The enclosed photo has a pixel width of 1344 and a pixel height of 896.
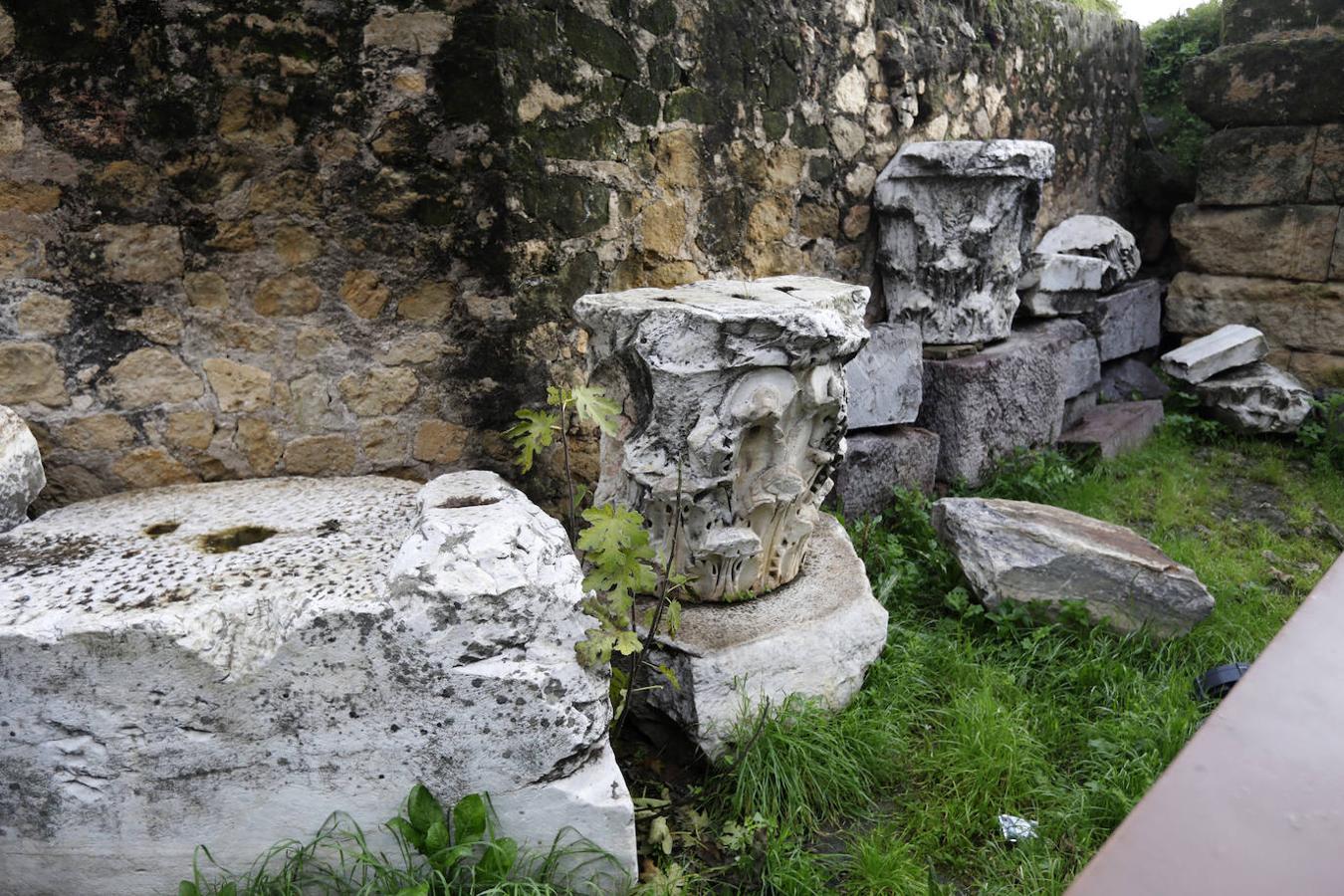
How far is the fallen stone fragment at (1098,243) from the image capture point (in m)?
5.49

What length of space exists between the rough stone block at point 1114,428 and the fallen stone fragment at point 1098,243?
715 mm

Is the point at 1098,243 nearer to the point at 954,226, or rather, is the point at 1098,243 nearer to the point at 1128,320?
the point at 1128,320

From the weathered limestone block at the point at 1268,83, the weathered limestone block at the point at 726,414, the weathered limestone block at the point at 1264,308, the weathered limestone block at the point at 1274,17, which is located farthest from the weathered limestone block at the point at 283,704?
the weathered limestone block at the point at 1274,17

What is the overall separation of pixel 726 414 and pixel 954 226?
2.32m

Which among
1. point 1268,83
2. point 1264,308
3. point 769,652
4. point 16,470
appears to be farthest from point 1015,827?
point 1268,83

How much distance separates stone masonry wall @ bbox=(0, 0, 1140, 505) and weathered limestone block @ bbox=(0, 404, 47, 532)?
21 cm

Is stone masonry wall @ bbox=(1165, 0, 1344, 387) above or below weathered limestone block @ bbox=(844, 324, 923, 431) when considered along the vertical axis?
above

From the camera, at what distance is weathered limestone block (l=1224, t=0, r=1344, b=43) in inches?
213

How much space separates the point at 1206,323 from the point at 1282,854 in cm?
628

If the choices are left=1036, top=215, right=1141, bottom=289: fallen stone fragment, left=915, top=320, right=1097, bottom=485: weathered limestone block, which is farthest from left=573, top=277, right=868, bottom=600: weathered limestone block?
→ left=1036, top=215, right=1141, bottom=289: fallen stone fragment

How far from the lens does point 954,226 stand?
431cm

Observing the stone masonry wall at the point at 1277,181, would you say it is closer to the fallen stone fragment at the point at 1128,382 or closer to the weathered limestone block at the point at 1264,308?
the weathered limestone block at the point at 1264,308

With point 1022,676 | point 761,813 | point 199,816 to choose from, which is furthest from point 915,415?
point 199,816

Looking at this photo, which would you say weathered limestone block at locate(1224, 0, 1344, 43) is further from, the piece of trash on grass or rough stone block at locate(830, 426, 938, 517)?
the piece of trash on grass
